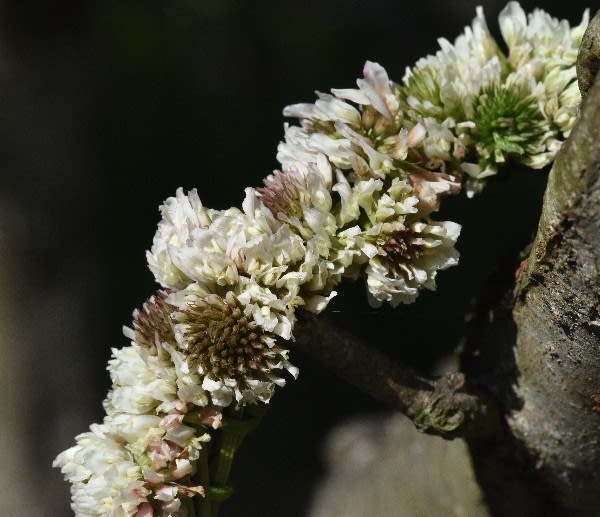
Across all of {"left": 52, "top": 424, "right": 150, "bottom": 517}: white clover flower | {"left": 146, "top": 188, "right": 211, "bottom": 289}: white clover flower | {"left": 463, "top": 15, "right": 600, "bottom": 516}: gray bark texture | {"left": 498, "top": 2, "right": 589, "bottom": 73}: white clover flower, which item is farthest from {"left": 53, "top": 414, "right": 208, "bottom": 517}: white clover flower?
{"left": 498, "top": 2, "right": 589, "bottom": 73}: white clover flower

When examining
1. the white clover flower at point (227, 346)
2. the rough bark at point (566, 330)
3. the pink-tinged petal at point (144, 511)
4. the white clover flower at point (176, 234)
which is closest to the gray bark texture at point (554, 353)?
the rough bark at point (566, 330)

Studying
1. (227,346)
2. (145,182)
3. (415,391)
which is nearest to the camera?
(227,346)

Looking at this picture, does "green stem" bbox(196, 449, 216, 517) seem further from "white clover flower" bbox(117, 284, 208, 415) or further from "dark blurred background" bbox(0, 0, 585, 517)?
"dark blurred background" bbox(0, 0, 585, 517)

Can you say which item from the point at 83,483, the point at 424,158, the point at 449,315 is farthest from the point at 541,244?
the point at 449,315

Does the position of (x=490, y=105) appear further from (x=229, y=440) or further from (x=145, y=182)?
(x=145, y=182)

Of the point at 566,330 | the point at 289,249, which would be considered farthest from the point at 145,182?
the point at 566,330
